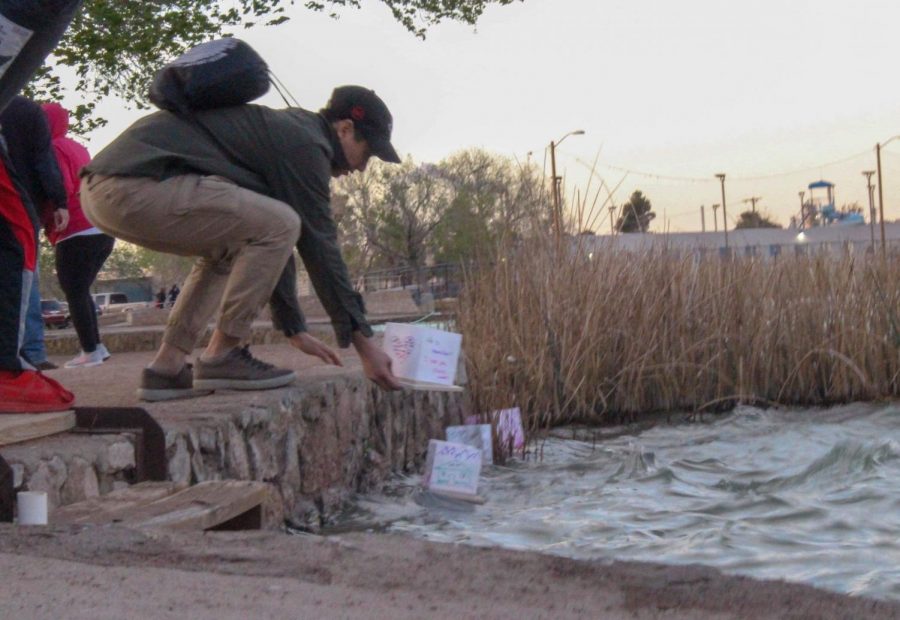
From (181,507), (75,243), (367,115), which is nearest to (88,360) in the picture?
(75,243)

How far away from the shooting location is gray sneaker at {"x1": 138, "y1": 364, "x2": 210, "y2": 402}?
444 centimetres

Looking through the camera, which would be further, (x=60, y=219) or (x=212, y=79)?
(x=60, y=219)

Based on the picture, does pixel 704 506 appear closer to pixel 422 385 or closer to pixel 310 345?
pixel 422 385

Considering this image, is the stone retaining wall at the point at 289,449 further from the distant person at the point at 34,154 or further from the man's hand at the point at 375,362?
the distant person at the point at 34,154

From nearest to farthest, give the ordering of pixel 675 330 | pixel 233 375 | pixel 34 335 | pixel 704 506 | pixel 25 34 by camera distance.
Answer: pixel 25 34 < pixel 233 375 < pixel 704 506 < pixel 34 335 < pixel 675 330

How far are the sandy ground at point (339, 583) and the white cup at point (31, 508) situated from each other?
162 mm

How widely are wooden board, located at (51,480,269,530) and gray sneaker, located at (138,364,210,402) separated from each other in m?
1.05

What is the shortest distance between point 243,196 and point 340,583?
208 centimetres

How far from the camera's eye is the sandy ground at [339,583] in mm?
2178

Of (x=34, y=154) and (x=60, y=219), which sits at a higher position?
(x=34, y=154)

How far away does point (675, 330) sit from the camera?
7.91 meters

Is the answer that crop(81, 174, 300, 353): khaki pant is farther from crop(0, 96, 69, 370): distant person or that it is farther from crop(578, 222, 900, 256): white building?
crop(578, 222, 900, 256): white building

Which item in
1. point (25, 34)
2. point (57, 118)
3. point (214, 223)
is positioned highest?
point (57, 118)

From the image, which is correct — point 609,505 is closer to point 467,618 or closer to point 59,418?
point 59,418
